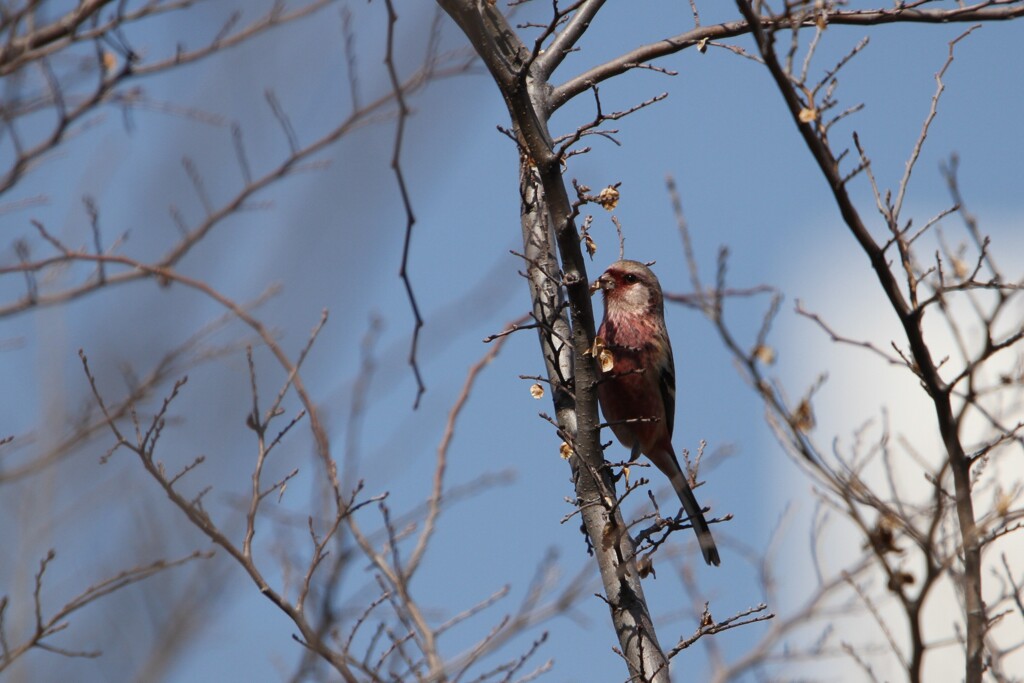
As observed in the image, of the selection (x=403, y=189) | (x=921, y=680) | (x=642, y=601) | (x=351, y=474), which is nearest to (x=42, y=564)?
(x=351, y=474)

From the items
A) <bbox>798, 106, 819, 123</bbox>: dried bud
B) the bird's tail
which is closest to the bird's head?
the bird's tail

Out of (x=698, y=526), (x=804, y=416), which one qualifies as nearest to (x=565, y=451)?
(x=804, y=416)

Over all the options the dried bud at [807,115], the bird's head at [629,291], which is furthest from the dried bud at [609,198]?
the bird's head at [629,291]

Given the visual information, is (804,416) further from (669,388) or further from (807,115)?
(669,388)

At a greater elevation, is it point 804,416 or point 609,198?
point 609,198

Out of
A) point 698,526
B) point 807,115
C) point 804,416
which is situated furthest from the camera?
point 698,526

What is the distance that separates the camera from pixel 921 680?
8.68 ft

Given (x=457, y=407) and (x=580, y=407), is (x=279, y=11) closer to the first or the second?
(x=457, y=407)

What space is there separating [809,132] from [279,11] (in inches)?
141

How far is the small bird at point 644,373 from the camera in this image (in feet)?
18.2

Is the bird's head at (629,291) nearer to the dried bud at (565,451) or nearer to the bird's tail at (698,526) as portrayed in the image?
the bird's tail at (698,526)

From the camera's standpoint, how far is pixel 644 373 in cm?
542

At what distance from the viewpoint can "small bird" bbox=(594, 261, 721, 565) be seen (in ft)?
18.2

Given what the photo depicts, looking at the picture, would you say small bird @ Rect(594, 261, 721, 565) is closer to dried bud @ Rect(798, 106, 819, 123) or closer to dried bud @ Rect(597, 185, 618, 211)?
dried bud @ Rect(597, 185, 618, 211)
